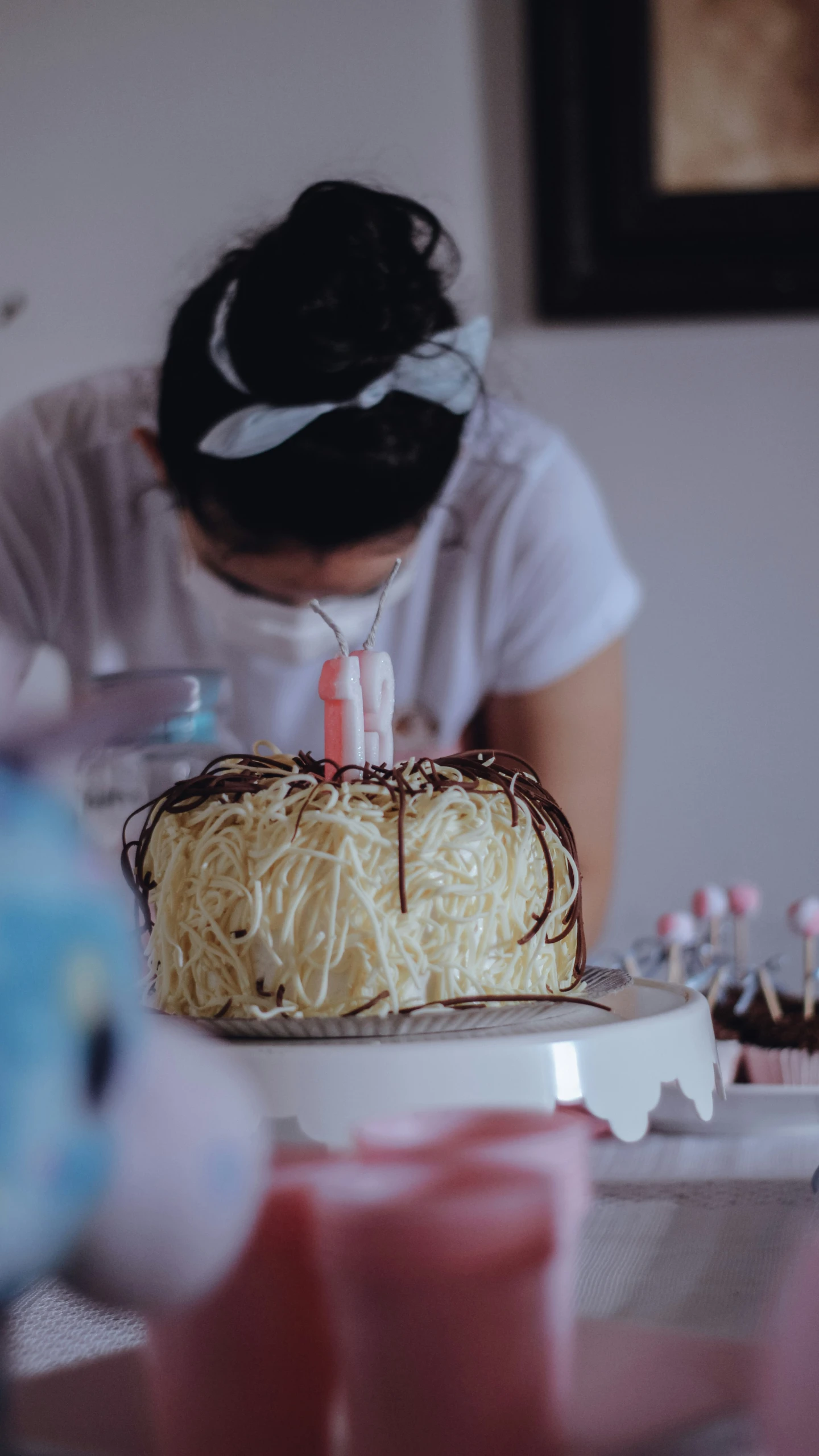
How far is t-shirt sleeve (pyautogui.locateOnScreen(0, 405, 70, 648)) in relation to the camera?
1.41 metres

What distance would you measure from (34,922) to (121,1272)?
0.05 m

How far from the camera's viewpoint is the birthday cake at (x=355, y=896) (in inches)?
15.8

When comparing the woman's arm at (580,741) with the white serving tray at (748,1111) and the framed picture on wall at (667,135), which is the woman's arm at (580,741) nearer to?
the framed picture on wall at (667,135)

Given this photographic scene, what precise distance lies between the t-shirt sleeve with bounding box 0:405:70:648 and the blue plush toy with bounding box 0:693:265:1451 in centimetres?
131

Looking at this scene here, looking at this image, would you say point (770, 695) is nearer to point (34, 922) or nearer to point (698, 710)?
point (698, 710)

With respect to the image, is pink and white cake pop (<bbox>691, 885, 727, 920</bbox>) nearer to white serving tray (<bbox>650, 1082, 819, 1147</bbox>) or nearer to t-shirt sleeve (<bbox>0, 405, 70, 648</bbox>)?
white serving tray (<bbox>650, 1082, 819, 1147</bbox>)

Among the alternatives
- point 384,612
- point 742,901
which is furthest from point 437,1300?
point 384,612

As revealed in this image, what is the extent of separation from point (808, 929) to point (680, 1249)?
1.29 feet

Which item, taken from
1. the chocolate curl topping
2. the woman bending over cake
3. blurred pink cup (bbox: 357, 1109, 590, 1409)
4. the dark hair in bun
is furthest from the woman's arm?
blurred pink cup (bbox: 357, 1109, 590, 1409)

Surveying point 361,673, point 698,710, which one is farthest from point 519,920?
point 698,710

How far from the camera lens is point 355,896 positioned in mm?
399

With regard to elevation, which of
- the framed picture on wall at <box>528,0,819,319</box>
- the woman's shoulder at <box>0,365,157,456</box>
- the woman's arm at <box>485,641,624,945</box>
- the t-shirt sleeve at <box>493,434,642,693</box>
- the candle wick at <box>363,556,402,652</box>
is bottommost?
the woman's arm at <box>485,641,624,945</box>

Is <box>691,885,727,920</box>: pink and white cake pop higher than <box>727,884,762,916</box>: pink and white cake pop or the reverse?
higher

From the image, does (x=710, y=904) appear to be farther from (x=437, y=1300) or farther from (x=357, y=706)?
(x=437, y=1300)
